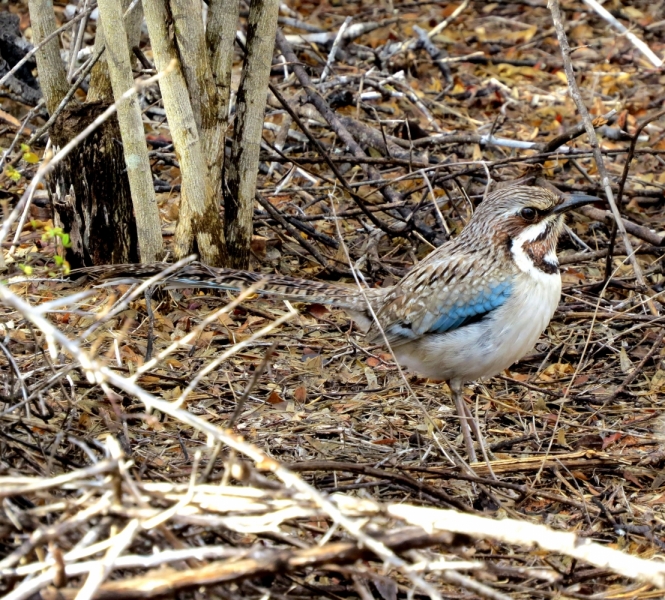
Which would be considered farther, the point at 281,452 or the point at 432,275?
the point at 432,275

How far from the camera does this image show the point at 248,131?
6.79 metres

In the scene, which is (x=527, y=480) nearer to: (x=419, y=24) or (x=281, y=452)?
(x=281, y=452)

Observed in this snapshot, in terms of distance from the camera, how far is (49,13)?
6375 millimetres

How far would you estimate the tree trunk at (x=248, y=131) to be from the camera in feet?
21.7

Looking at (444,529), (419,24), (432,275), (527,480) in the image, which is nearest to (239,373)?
(432,275)

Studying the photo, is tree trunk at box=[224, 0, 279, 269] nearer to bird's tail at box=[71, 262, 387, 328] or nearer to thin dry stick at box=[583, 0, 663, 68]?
bird's tail at box=[71, 262, 387, 328]

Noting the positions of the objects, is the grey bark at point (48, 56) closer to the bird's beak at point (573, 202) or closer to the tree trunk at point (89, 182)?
the tree trunk at point (89, 182)

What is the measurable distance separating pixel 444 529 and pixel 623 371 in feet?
11.8

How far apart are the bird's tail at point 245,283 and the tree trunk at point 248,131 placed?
96 centimetres

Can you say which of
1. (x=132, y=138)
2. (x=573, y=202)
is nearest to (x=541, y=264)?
(x=573, y=202)

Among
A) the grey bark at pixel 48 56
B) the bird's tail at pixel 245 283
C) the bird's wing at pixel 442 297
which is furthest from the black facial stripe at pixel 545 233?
the grey bark at pixel 48 56

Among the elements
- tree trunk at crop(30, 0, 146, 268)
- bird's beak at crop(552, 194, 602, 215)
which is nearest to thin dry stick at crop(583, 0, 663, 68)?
bird's beak at crop(552, 194, 602, 215)

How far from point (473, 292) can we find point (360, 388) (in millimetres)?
1207

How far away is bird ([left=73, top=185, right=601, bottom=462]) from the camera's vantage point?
5.45 meters
